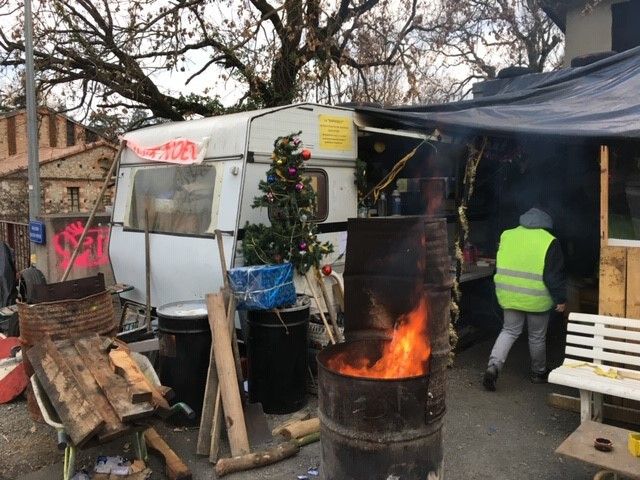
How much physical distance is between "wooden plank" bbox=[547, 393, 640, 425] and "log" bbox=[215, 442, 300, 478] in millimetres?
2355

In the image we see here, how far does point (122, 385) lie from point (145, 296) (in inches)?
135

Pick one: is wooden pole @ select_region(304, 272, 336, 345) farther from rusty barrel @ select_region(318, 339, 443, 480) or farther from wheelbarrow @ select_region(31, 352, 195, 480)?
rusty barrel @ select_region(318, 339, 443, 480)

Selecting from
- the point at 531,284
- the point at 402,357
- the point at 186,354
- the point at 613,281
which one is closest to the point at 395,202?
the point at 531,284

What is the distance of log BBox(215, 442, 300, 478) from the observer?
415 centimetres

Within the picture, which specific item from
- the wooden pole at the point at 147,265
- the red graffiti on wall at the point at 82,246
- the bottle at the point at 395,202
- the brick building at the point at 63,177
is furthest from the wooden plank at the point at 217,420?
the brick building at the point at 63,177

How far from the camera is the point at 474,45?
768 inches

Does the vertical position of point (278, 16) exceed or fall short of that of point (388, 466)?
it exceeds it

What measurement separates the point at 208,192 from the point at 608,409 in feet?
14.6

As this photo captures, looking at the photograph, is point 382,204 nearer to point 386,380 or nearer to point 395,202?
point 395,202

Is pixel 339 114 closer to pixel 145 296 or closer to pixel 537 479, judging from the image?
pixel 145 296

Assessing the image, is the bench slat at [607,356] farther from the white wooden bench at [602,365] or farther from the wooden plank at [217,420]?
the wooden plank at [217,420]

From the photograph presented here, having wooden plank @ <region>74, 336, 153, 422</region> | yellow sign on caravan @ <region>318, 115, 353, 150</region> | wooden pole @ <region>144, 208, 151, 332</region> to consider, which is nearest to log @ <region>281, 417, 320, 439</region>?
wooden plank @ <region>74, 336, 153, 422</region>

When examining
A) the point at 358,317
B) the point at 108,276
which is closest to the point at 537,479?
the point at 358,317

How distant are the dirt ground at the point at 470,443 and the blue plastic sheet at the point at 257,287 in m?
1.09
